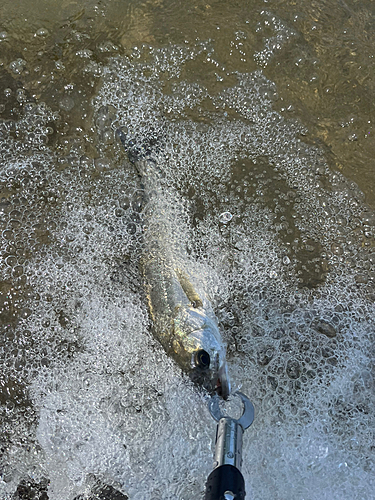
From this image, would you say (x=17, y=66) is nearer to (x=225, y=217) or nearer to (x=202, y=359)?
(x=225, y=217)

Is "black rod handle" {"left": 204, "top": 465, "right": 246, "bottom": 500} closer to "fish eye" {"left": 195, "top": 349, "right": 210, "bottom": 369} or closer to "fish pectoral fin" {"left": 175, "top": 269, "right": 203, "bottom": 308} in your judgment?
"fish eye" {"left": 195, "top": 349, "right": 210, "bottom": 369}

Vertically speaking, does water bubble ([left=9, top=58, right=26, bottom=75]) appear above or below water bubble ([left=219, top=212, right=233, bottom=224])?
above

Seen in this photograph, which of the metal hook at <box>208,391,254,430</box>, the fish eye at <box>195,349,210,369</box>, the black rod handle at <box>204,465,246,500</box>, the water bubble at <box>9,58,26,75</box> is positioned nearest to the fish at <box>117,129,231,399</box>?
the fish eye at <box>195,349,210,369</box>

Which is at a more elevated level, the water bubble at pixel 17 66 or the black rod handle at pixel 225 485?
the water bubble at pixel 17 66

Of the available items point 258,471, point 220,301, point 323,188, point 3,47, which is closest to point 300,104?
point 323,188

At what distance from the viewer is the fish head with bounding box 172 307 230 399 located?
5.30 ft

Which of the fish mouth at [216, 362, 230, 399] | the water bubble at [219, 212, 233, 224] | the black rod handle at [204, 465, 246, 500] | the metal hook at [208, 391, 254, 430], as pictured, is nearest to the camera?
the black rod handle at [204, 465, 246, 500]

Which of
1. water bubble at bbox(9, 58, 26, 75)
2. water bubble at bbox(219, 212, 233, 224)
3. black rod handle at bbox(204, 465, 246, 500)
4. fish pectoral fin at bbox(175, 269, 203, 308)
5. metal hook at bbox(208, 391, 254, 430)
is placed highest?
water bubble at bbox(9, 58, 26, 75)

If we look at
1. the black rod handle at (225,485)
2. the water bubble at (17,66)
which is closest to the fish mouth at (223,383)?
the black rod handle at (225,485)

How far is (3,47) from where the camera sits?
2191 millimetres

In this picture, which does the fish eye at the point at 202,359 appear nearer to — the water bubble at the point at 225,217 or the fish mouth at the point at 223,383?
the fish mouth at the point at 223,383

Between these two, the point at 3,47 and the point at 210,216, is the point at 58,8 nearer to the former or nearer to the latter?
the point at 3,47

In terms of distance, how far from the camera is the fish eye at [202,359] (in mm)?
1641

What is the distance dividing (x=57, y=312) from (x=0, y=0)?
1.82m
